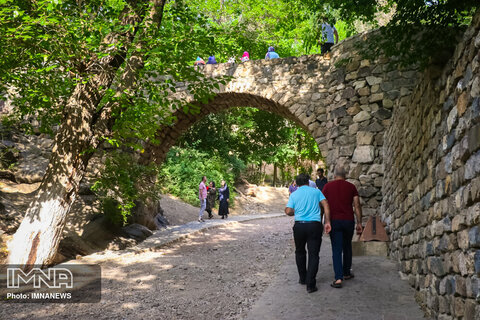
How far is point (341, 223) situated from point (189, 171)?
12.4 metres

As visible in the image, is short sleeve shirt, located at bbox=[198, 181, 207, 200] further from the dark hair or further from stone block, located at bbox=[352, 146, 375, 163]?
the dark hair

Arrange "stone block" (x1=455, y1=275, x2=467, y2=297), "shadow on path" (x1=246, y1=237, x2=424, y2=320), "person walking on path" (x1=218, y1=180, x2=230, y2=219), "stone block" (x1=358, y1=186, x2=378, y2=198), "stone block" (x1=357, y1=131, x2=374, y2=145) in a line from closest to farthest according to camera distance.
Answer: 1. "stone block" (x1=455, y1=275, x2=467, y2=297)
2. "shadow on path" (x1=246, y1=237, x2=424, y2=320)
3. "stone block" (x1=358, y1=186, x2=378, y2=198)
4. "stone block" (x1=357, y1=131, x2=374, y2=145)
5. "person walking on path" (x1=218, y1=180, x2=230, y2=219)

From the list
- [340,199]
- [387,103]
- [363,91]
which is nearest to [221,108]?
[363,91]

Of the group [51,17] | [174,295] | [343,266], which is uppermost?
[51,17]

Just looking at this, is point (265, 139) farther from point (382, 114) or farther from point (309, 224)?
point (309, 224)

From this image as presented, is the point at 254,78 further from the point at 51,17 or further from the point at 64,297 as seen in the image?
the point at 64,297

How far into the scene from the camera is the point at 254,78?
10000mm

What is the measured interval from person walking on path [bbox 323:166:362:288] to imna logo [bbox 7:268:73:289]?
337 cm

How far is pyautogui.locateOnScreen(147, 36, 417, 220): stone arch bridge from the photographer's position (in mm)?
7602

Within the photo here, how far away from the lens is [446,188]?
2.58 metres

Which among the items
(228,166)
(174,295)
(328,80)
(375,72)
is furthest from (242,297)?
(228,166)

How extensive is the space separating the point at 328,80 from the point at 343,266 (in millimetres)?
6013

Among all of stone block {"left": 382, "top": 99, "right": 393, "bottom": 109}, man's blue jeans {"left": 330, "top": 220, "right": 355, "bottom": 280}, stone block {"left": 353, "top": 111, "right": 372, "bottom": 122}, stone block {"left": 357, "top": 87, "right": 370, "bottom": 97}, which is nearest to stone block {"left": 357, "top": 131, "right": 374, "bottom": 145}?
stone block {"left": 353, "top": 111, "right": 372, "bottom": 122}

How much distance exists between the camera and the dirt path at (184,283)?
392 cm
